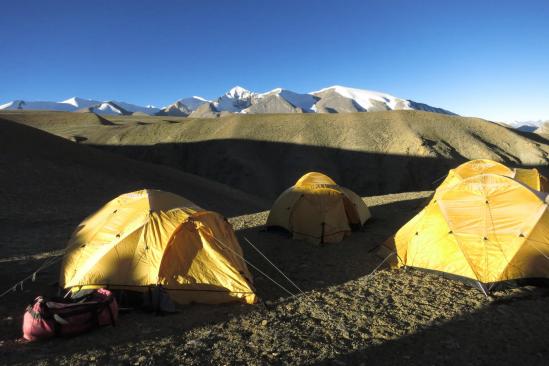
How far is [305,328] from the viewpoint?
673cm

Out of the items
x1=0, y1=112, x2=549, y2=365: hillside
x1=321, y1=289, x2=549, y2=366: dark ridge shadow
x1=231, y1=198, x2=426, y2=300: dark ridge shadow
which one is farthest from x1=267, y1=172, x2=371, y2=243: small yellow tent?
x1=321, y1=289, x2=549, y2=366: dark ridge shadow

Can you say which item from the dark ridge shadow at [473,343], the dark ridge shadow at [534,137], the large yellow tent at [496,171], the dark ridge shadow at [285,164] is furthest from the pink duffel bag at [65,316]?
the dark ridge shadow at [534,137]

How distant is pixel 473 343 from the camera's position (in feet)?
20.3

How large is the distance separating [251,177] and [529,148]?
180 feet

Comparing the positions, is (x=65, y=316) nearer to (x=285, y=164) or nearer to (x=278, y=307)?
(x=278, y=307)

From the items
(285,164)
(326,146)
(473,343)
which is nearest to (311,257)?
(473,343)

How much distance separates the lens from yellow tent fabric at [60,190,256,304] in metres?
7.76

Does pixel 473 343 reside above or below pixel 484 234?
below

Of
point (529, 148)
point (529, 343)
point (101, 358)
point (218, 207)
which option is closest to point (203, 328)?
point (101, 358)

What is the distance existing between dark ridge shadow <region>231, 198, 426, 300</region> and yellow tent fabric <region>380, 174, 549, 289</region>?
1.37 metres

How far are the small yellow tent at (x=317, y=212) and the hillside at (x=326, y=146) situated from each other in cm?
4964

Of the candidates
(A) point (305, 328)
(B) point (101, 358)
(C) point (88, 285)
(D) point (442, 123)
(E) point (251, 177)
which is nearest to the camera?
(B) point (101, 358)

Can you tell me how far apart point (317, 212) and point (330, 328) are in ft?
21.0

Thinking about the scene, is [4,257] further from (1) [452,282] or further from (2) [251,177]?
(2) [251,177]
